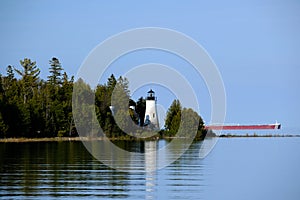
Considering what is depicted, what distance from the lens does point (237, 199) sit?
1346 inches

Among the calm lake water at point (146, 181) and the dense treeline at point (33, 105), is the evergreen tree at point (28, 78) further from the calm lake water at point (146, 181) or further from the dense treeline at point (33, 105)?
the calm lake water at point (146, 181)

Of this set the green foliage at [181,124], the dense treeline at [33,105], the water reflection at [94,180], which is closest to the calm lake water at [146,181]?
the water reflection at [94,180]

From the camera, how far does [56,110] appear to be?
116 m

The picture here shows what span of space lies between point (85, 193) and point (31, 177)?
816cm

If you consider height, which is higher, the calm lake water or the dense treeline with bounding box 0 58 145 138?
the dense treeline with bounding box 0 58 145 138

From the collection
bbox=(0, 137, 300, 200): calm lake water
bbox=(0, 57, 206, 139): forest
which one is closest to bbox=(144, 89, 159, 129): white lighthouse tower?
bbox=(0, 57, 206, 139): forest

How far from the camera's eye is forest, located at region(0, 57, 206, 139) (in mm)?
105606

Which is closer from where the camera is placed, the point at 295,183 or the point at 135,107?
the point at 295,183

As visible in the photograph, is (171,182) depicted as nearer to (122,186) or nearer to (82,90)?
(122,186)

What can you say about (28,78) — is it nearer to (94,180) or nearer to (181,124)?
(181,124)

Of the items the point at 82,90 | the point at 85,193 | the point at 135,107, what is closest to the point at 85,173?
the point at 85,193

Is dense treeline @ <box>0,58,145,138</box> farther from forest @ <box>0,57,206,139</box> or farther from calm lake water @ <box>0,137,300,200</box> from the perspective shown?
calm lake water @ <box>0,137,300,200</box>

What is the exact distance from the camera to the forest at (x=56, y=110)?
106m

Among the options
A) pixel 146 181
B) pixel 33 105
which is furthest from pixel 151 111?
pixel 146 181
